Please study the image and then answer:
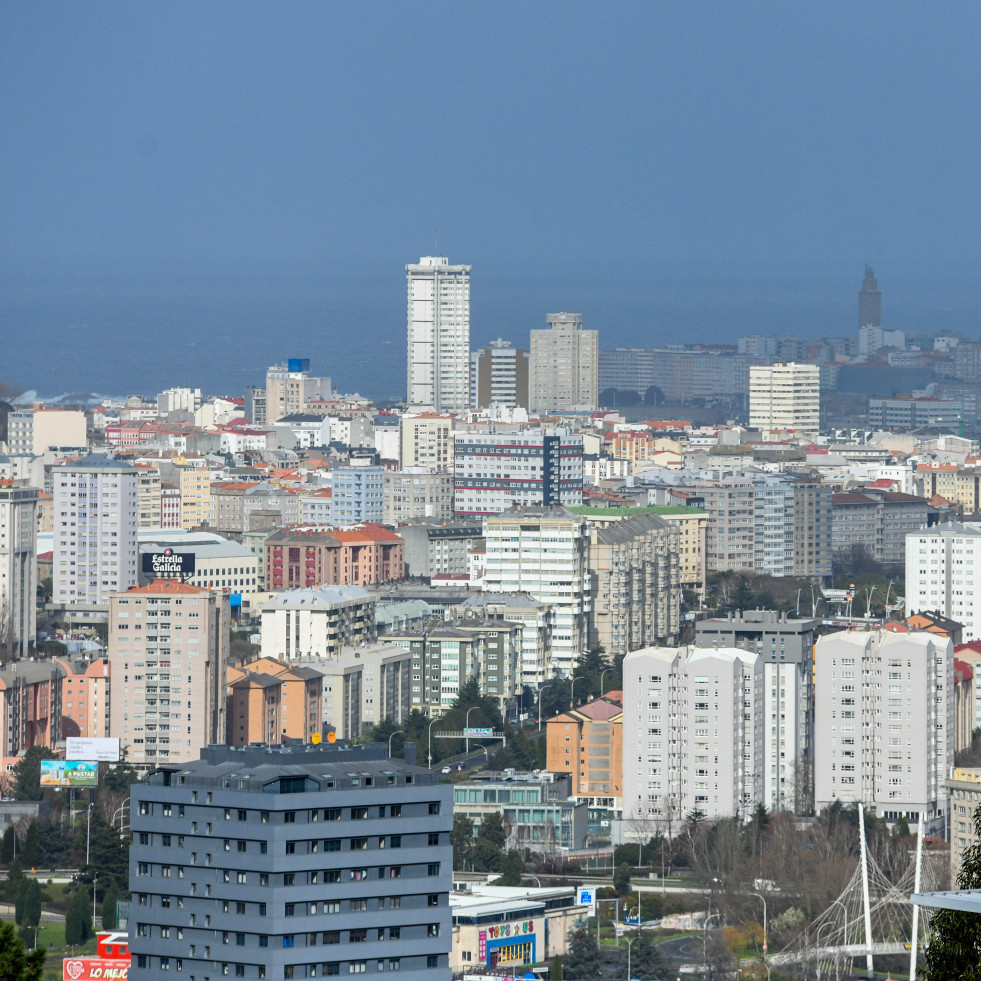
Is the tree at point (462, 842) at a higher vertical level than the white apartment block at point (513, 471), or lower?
lower

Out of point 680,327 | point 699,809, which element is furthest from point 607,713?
point 680,327

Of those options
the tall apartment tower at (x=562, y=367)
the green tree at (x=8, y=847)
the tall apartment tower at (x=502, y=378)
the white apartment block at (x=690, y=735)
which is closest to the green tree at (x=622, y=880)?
the white apartment block at (x=690, y=735)

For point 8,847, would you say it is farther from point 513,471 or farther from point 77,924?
point 513,471

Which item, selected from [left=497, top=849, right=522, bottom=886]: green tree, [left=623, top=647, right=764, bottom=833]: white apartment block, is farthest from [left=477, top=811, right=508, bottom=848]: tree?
[left=623, top=647, right=764, bottom=833]: white apartment block

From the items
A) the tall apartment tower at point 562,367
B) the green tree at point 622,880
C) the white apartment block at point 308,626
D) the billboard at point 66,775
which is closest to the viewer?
the green tree at point 622,880

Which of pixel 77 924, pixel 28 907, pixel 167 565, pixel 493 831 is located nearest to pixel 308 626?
pixel 167 565

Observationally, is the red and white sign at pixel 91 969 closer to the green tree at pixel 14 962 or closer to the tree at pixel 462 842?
the tree at pixel 462 842

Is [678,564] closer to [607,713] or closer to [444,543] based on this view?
[444,543]
